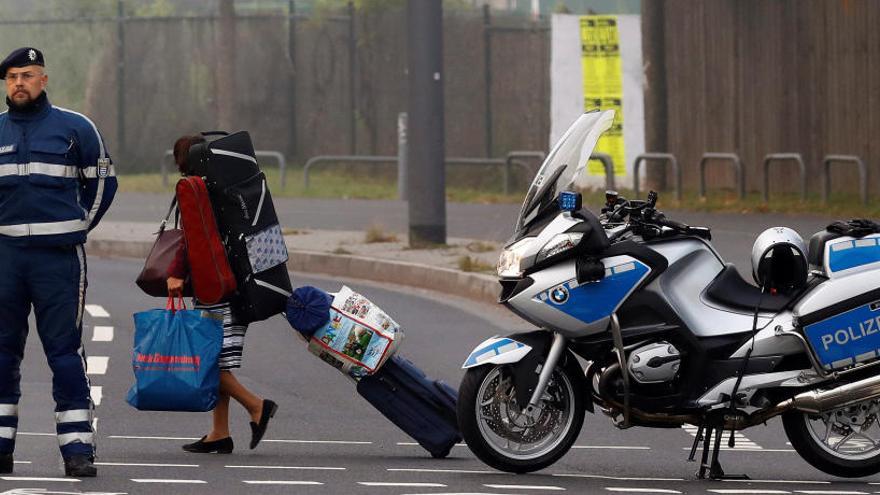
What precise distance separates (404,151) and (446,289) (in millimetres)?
11242

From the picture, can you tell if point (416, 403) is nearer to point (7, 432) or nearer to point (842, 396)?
point (7, 432)

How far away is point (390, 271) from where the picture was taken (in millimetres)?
18234

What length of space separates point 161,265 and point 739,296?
259cm

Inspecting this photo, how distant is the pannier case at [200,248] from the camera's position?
9016mm

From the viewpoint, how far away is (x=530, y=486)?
8133mm

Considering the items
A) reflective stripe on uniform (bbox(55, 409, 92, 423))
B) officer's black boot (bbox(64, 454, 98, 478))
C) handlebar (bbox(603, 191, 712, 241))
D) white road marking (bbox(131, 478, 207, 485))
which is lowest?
white road marking (bbox(131, 478, 207, 485))

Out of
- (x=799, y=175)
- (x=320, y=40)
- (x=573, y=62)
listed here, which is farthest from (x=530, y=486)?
(x=320, y=40)

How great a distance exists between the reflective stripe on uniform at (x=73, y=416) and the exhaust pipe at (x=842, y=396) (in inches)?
119

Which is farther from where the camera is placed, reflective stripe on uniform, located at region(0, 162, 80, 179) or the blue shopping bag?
the blue shopping bag

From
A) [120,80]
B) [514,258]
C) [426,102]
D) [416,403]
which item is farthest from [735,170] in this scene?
[514,258]

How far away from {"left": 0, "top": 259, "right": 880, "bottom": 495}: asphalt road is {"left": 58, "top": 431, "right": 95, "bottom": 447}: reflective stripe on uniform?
155 millimetres

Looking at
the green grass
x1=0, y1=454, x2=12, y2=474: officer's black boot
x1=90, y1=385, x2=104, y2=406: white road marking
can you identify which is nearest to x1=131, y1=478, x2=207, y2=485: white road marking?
x1=0, y1=454, x2=12, y2=474: officer's black boot

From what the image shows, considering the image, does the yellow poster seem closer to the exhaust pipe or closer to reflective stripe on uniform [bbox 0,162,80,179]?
the exhaust pipe

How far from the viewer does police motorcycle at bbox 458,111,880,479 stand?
27.7 feet
